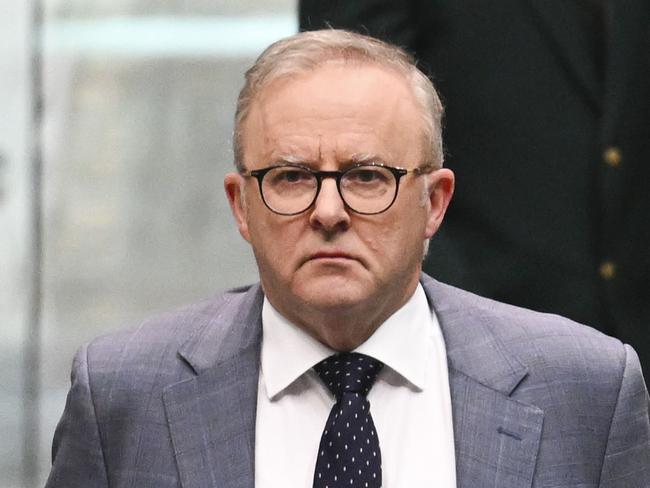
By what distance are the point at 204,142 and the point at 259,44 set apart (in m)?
0.33

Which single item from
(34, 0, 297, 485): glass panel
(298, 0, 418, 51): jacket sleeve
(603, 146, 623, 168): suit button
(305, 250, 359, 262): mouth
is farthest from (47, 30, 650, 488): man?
(34, 0, 297, 485): glass panel

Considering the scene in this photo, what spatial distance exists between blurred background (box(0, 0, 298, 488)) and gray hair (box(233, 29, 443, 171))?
209 centimetres

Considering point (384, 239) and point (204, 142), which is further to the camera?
point (204, 142)

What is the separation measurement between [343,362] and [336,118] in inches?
16.9

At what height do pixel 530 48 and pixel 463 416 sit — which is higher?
pixel 530 48

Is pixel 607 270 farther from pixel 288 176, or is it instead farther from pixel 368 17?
pixel 288 176

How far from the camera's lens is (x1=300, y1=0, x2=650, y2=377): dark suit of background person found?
12.7 feet

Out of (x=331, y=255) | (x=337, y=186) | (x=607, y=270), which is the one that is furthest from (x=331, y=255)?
(x=607, y=270)

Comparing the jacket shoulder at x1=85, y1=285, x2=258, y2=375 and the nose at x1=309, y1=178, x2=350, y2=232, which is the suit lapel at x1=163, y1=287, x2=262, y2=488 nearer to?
the jacket shoulder at x1=85, y1=285, x2=258, y2=375

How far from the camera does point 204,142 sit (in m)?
5.37

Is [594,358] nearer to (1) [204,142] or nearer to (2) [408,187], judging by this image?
(2) [408,187]

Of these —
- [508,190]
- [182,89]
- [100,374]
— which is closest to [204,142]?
[182,89]

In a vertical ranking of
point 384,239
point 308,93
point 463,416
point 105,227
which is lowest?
point 105,227

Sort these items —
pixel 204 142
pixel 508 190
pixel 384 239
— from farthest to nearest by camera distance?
pixel 204 142
pixel 508 190
pixel 384 239
